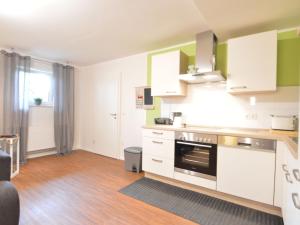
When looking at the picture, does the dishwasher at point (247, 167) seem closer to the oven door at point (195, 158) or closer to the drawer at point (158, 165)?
the oven door at point (195, 158)

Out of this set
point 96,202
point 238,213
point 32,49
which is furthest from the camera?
point 32,49

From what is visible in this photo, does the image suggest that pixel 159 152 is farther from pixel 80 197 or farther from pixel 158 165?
pixel 80 197

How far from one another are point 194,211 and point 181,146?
84 centimetres

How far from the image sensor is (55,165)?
350 centimetres

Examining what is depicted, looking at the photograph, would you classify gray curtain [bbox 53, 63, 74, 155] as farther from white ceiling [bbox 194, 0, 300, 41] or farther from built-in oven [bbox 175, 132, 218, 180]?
white ceiling [bbox 194, 0, 300, 41]

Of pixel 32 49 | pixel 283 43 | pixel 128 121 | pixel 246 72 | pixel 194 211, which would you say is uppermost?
pixel 32 49

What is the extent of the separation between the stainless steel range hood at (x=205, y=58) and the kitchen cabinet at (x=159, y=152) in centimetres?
96

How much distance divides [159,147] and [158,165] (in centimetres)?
29

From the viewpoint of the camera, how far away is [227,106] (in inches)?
103

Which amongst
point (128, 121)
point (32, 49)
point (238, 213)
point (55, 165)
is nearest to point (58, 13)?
point (32, 49)

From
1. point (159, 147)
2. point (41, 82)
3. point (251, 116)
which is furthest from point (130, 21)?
point (41, 82)

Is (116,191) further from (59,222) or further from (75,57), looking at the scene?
(75,57)

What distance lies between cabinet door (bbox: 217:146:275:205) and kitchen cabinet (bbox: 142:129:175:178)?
2.31 ft

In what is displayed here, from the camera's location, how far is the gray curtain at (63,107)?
4172 millimetres
